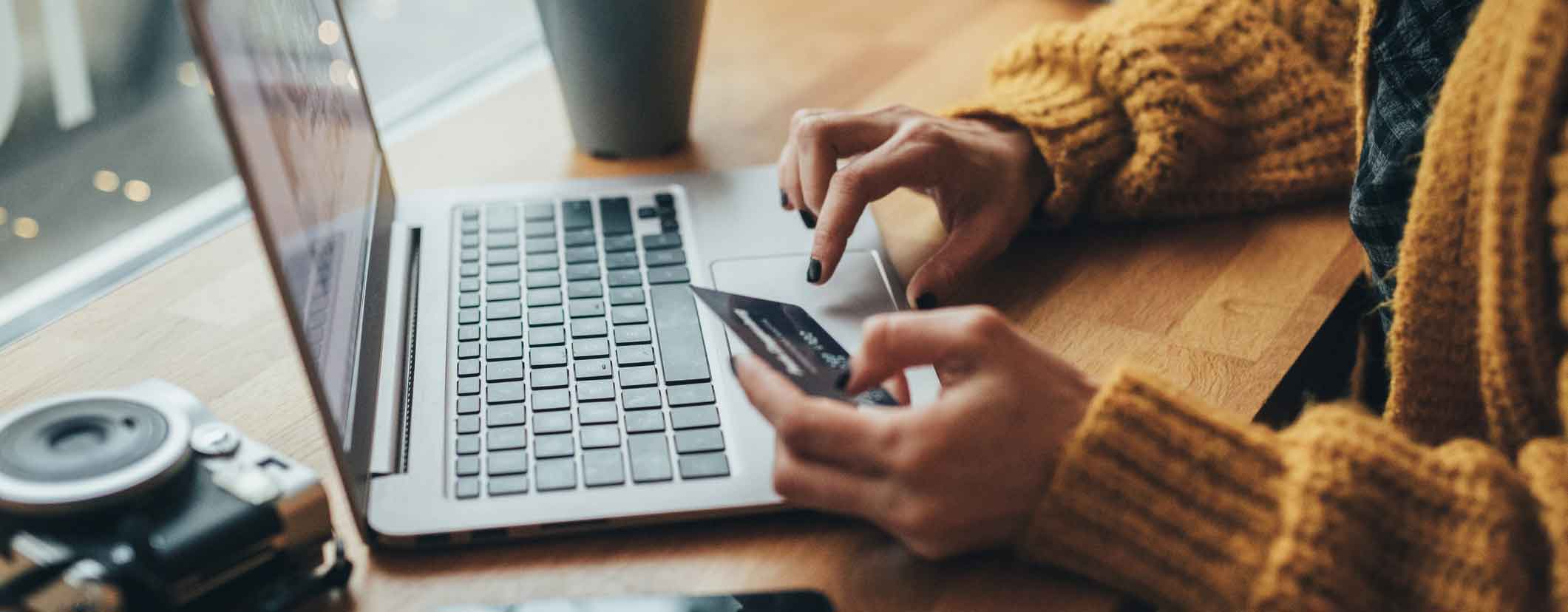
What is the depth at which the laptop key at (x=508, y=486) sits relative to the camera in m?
0.53

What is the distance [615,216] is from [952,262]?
0.74 feet

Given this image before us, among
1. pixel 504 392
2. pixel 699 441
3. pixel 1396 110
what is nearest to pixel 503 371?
pixel 504 392

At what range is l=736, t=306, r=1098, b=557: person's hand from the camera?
19.4 inches

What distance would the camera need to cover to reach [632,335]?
646 mm

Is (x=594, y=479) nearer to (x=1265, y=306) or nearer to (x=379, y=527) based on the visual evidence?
(x=379, y=527)

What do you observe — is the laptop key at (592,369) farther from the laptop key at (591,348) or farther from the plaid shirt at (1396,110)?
the plaid shirt at (1396,110)

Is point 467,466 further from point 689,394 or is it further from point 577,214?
point 577,214

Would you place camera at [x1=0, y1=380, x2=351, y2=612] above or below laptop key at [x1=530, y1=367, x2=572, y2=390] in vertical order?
above

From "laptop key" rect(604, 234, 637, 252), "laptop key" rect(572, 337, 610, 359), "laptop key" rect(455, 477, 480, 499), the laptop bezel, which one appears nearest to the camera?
the laptop bezel

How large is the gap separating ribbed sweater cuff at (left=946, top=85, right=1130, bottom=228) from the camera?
50 cm

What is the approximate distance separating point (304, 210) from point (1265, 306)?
1.80ft

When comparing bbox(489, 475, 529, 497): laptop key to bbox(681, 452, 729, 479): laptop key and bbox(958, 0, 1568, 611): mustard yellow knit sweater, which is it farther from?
bbox(958, 0, 1568, 611): mustard yellow knit sweater

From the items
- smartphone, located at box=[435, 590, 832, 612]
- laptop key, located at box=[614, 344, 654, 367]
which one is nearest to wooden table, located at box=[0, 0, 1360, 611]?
smartphone, located at box=[435, 590, 832, 612]

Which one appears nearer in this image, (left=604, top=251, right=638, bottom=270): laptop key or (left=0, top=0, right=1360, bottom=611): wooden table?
(left=0, top=0, right=1360, bottom=611): wooden table
